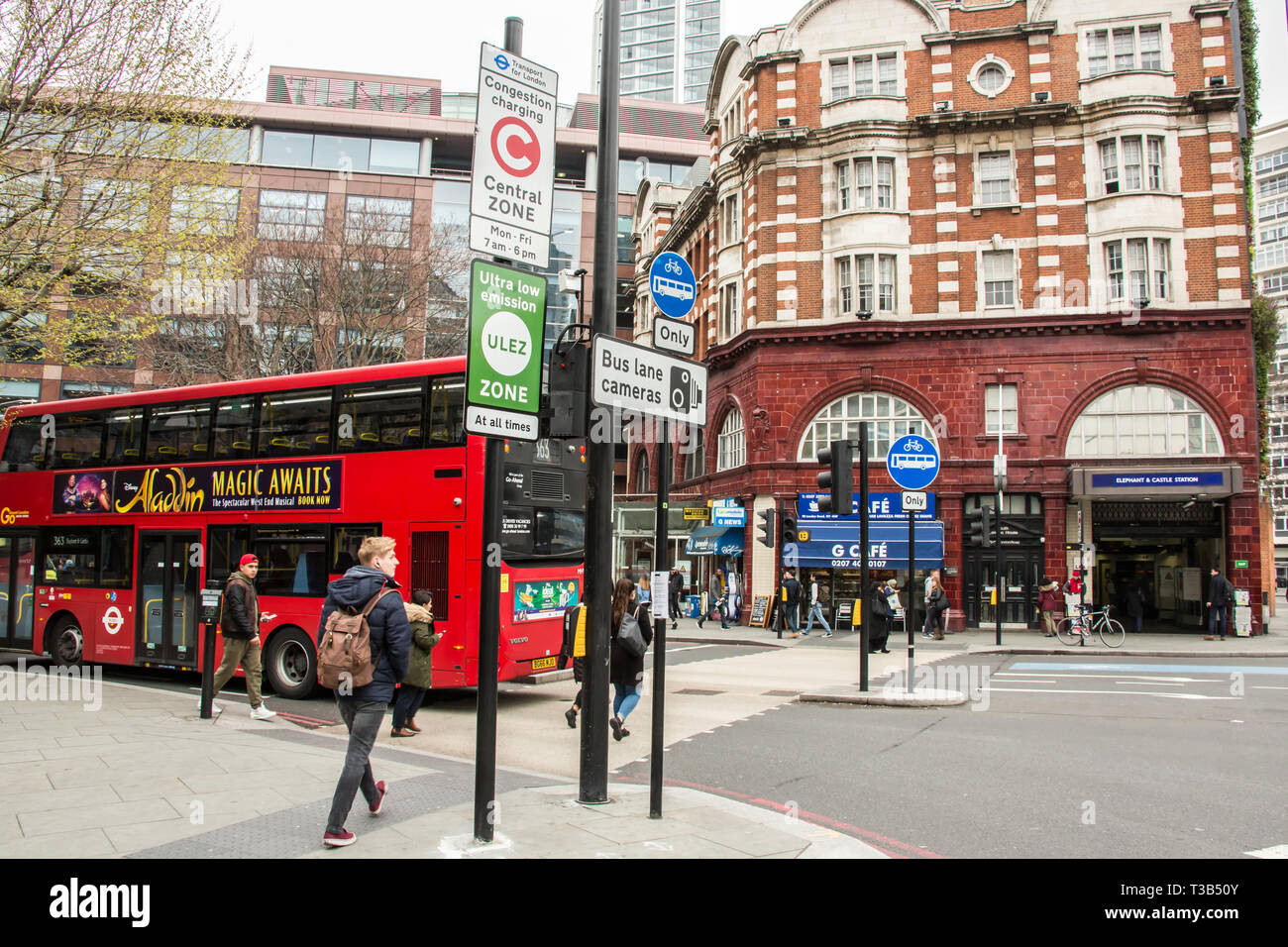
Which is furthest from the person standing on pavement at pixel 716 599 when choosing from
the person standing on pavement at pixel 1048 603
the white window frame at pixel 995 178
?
the white window frame at pixel 995 178

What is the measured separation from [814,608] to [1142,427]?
10.8m

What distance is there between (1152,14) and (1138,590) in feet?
56.6

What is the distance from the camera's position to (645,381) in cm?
→ 656

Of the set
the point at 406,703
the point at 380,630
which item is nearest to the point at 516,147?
the point at 380,630

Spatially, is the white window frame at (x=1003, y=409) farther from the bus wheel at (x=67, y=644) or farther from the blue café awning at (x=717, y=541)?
the bus wheel at (x=67, y=644)

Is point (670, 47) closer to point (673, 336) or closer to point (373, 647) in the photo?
point (673, 336)

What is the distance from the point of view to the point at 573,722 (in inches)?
423

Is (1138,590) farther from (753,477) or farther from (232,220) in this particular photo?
(232,220)

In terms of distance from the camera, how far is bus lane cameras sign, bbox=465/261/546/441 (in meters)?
5.60

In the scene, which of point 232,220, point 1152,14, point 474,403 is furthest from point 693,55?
point 474,403

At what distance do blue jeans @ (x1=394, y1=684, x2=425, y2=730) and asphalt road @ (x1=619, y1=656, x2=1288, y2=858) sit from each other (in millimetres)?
2644

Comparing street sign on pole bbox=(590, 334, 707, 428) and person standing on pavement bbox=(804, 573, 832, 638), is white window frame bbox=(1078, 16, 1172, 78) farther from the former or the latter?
street sign on pole bbox=(590, 334, 707, 428)

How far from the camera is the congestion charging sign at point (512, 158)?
5812 millimetres

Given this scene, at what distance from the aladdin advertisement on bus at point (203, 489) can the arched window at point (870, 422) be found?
19560 millimetres
